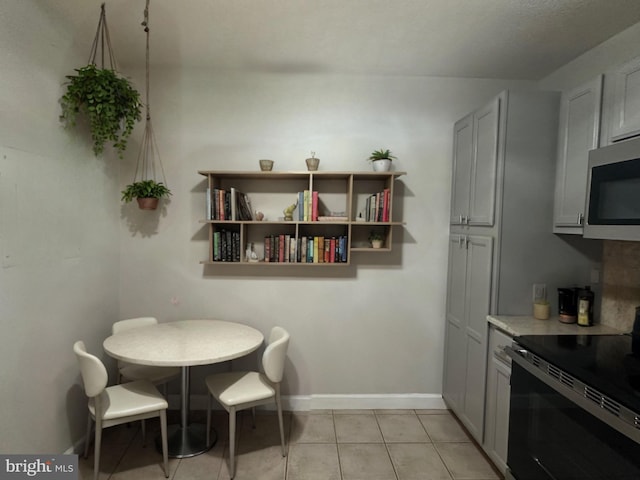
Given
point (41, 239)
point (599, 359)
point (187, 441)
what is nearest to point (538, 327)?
point (599, 359)

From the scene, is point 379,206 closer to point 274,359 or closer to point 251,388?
point 274,359

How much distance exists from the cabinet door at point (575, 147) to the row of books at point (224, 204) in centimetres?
207

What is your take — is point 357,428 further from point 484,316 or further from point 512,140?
point 512,140

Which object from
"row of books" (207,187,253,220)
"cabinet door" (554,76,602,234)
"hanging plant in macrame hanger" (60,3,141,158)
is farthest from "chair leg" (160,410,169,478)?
"cabinet door" (554,76,602,234)

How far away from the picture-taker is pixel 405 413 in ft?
8.93

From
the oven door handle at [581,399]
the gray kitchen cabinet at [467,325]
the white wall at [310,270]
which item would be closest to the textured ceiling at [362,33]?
the white wall at [310,270]

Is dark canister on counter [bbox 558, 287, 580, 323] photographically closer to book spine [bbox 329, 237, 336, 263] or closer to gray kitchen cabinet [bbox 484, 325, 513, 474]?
gray kitchen cabinet [bbox 484, 325, 513, 474]

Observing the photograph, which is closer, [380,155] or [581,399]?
[581,399]

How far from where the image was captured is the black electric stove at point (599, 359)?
1223 millimetres

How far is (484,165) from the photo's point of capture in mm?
2182

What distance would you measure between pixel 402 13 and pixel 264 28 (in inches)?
32.3

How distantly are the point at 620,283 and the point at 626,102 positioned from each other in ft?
3.40

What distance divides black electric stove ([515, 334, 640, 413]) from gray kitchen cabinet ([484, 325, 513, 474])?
0.86ft

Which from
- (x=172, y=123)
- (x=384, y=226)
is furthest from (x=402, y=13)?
(x=172, y=123)
